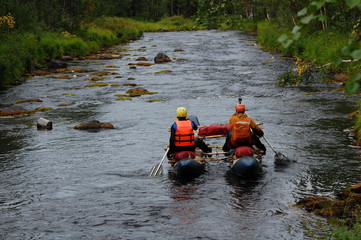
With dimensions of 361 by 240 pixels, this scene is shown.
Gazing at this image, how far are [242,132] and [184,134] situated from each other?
1217mm

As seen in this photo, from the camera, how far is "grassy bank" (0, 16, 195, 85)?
27.1 m

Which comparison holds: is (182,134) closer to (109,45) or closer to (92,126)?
(92,126)

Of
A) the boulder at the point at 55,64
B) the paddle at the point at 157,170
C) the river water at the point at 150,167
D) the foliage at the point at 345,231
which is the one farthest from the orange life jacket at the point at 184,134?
the boulder at the point at 55,64

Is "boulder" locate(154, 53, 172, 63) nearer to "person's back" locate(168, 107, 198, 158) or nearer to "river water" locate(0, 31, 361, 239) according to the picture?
"river water" locate(0, 31, 361, 239)

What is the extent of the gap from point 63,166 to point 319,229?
6800mm

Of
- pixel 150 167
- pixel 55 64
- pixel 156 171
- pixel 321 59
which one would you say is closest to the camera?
pixel 156 171

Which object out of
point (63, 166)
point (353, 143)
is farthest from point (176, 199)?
point (353, 143)

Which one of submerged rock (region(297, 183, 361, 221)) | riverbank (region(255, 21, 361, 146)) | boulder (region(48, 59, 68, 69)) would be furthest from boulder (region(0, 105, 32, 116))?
submerged rock (region(297, 183, 361, 221))

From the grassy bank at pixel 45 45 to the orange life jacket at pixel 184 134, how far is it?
425 cm

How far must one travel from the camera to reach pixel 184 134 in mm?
11398

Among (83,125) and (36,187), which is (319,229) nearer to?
(36,187)

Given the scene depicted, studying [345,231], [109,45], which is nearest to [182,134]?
[345,231]

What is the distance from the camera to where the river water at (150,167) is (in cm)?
884

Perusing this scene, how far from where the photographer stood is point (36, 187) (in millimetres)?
11312
